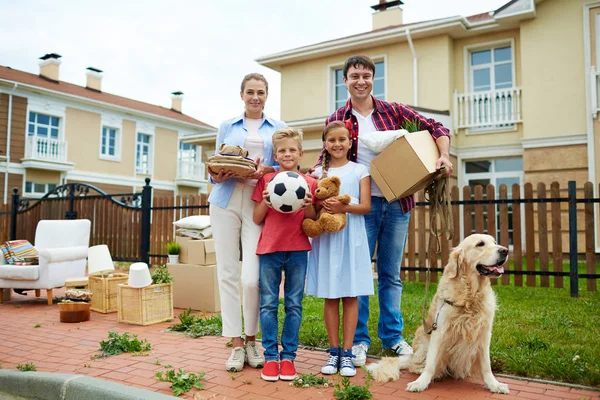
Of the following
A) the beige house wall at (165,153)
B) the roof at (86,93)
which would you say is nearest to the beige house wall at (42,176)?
the roof at (86,93)

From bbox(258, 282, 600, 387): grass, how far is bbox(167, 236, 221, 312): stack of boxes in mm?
1081

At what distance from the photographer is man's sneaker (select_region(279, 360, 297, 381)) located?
3240 millimetres

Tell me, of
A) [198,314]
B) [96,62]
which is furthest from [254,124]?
[96,62]

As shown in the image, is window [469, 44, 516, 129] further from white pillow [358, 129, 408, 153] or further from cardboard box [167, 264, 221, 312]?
white pillow [358, 129, 408, 153]

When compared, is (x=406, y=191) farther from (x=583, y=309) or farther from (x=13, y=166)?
(x=13, y=166)

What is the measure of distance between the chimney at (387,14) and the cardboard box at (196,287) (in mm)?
13746

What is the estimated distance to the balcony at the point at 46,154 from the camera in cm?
2034

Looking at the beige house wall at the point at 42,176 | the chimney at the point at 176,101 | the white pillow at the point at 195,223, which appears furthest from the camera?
the chimney at the point at 176,101

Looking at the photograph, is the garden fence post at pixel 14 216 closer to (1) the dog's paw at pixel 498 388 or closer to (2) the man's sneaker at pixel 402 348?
(2) the man's sneaker at pixel 402 348

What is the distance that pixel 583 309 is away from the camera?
5.53m

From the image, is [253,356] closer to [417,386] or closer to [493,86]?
[417,386]

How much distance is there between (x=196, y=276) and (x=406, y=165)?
388 cm

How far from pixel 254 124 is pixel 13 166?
2047 cm

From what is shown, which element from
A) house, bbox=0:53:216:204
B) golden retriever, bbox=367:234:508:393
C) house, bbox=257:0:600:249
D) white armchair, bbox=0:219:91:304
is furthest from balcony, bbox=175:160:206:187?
golden retriever, bbox=367:234:508:393
